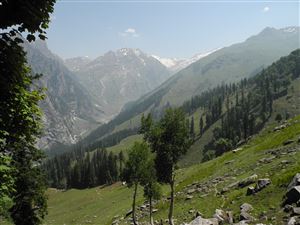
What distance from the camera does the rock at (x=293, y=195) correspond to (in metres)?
26.4

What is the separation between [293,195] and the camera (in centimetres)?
2686

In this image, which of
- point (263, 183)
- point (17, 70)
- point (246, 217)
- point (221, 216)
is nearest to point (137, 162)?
point (263, 183)

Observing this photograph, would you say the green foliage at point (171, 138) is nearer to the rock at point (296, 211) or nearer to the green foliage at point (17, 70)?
the rock at point (296, 211)

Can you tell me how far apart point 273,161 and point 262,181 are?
13.9 m

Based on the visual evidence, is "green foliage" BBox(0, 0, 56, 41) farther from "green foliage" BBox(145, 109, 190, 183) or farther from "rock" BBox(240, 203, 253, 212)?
"green foliage" BBox(145, 109, 190, 183)

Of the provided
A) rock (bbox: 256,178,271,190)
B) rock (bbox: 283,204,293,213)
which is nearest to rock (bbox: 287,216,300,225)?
rock (bbox: 283,204,293,213)

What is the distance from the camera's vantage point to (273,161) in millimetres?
48000

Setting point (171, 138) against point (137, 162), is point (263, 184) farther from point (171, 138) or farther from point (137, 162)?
point (137, 162)

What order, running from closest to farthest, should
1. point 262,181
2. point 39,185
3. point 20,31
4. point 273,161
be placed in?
point 20,31 → point 262,181 → point 39,185 → point 273,161

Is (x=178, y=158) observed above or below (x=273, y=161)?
above

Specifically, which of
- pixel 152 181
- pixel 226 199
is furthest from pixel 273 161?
pixel 152 181

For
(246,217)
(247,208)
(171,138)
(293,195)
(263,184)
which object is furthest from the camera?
(171,138)

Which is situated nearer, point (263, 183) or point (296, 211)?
point (296, 211)

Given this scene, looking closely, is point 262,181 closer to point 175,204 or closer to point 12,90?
point 175,204
